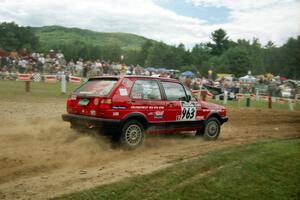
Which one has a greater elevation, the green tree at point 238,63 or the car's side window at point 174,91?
the green tree at point 238,63

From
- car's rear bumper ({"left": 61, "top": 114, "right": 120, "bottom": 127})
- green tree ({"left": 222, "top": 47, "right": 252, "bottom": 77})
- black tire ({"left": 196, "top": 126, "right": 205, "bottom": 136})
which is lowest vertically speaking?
black tire ({"left": 196, "top": 126, "right": 205, "bottom": 136})

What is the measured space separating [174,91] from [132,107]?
5.15ft

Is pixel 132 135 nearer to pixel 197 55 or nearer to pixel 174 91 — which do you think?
pixel 174 91

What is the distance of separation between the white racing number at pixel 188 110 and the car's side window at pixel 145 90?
2.84 feet

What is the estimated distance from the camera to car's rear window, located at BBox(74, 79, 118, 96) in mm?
7684

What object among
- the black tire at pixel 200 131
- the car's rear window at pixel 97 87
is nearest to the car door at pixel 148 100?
the car's rear window at pixel 97 87

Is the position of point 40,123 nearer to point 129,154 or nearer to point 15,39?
point 129,154

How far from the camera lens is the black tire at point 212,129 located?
9.74 m

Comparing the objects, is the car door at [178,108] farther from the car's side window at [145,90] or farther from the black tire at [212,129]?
the black tire at [212,129]

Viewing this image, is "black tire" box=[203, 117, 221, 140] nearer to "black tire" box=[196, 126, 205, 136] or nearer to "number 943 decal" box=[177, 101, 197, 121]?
"black tire" box=[196, 126, 205, 136]

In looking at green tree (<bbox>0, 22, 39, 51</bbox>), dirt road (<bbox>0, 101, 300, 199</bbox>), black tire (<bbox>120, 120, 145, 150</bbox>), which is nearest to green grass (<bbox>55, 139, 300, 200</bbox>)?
dirt road (<bbox>0, 101, 300, 199</bbox>)

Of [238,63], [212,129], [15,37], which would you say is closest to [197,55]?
[238,63]

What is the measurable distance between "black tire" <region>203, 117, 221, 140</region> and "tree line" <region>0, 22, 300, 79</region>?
199 ft

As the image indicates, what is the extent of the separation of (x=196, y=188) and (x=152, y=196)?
0.69m
